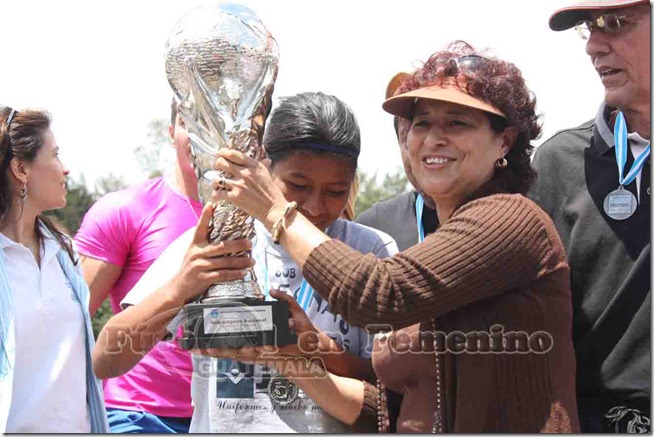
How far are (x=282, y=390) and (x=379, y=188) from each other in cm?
1397

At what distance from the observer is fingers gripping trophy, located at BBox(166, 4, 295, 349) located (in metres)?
2.44

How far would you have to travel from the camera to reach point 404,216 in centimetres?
337

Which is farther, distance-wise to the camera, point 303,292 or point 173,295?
point 303,292

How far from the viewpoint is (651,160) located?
8.60ft

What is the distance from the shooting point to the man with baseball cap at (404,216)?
326 centimetres

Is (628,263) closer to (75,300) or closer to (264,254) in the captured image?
(264,254)

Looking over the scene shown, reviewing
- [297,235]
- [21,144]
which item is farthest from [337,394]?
[21,144]

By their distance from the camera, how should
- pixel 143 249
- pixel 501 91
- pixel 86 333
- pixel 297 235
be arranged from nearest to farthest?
pixel 297 235 → pixel 501 91 → pixel 86 333 → pixel 143 249

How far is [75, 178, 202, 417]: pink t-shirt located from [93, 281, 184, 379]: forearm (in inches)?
23.0

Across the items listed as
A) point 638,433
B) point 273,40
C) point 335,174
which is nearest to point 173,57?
point 273,40

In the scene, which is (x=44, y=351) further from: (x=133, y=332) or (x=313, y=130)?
(x=313, y=130)

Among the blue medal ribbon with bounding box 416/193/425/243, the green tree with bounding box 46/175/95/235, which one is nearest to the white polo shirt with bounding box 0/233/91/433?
the blue medal ribbon with bounding box 416/193/425/243

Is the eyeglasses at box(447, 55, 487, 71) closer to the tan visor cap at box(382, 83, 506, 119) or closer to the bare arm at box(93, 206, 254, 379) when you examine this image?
the tan visor cap at box(382, 83, 506, 119)

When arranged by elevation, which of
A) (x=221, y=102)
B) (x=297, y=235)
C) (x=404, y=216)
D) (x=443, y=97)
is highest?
(x=221, y=102)
